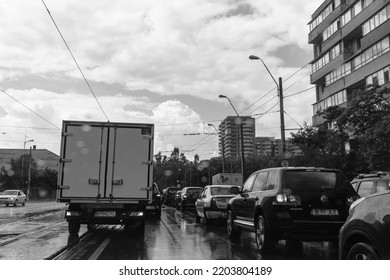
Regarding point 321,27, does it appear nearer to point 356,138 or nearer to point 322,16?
point 322,16

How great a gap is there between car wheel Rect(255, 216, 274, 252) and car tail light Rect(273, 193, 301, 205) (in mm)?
568

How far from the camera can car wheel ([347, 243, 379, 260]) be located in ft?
13.6

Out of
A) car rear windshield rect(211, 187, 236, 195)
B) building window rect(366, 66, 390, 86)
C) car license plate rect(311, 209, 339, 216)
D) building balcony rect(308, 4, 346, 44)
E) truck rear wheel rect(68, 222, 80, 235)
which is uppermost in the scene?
building balcony rect(308, 4, 346, 44)

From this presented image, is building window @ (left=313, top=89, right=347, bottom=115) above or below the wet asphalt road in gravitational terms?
above

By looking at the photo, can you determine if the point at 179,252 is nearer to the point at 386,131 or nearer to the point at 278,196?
the point at 278,196

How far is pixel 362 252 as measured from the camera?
4.32 metres

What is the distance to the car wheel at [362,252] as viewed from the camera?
13.6ft

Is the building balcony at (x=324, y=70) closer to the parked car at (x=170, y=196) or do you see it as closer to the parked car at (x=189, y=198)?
the parked car at (x=170, y=196)

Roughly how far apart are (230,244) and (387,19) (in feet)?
92.8

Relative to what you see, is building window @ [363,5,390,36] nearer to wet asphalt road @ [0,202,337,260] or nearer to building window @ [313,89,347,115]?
building window @ [313,89,347,115]

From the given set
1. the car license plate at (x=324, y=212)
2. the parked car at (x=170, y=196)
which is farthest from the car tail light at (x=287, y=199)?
the parked car at (x=170, y=196)

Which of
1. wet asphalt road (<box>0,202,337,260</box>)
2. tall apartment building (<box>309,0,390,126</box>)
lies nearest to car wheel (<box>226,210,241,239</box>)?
wet asphalt road (<box>0,202,337,260</box>)
